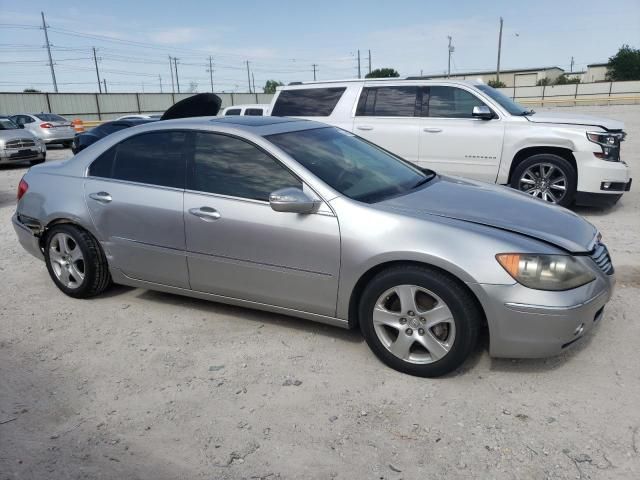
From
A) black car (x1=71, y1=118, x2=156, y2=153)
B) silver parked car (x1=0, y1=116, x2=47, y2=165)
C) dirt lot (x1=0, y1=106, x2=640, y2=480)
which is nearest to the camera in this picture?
dirt lot (x1=0, y1=106, x2=640, y2=480)

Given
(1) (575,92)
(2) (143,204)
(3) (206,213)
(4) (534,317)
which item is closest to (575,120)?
(4) (534,317)

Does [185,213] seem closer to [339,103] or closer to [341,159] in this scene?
[341,159]

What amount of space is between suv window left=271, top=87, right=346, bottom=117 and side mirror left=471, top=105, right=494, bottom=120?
2042 mm

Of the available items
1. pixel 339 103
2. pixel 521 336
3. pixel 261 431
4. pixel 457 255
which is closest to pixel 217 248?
pixel 261 431

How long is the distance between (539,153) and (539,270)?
4.70m

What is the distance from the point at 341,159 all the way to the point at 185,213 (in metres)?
1.22

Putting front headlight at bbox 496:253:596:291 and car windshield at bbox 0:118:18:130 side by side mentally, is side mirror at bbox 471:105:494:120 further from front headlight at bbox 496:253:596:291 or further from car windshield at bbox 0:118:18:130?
car windshield at bbox 0:118:18:130

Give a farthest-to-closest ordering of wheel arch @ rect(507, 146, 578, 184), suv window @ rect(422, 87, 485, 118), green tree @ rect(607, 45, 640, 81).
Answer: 1. green tree @ rect(607, 45, 640, 81)
2. suv window @ rect(422, 87, 485, 118)
3. wheel arch @ rect(507, 146, 578, 184)

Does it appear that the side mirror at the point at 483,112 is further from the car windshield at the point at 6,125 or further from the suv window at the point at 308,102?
the car windshield at the point at 6,125

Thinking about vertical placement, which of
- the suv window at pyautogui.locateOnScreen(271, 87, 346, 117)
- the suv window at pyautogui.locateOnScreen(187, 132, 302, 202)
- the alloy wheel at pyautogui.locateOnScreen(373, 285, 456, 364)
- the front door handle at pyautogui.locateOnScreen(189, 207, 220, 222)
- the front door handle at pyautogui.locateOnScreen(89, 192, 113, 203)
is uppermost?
the suv window at pyautogui.locateOnScreen(271, 87, 346, 117)

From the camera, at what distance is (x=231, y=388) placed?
3.15 m

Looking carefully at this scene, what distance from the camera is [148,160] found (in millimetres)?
4086

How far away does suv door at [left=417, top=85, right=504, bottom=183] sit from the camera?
23.3 feet

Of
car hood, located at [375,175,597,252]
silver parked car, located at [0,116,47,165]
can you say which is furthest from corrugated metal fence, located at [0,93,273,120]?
car hood, located at [375,175,597,252]
